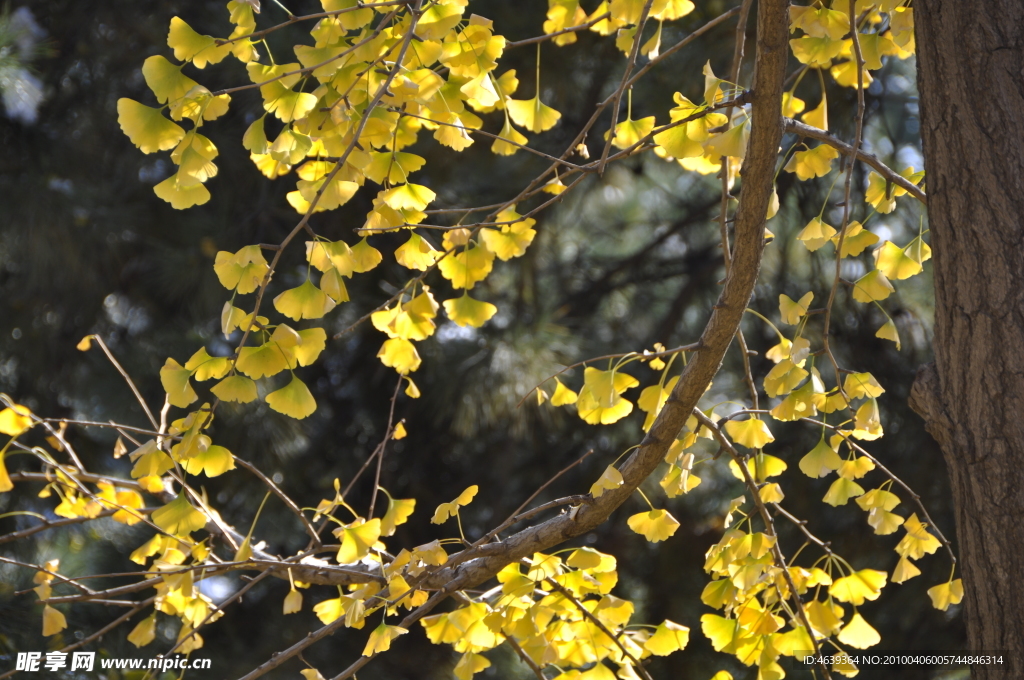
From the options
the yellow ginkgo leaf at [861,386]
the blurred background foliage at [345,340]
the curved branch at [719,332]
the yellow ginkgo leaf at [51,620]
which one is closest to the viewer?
the curved branch at [719,332]

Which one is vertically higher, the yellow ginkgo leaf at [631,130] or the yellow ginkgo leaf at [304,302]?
the yellow ginkgo leaf at [631,130]

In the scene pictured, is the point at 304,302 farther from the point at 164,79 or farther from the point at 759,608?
the point at 759,608

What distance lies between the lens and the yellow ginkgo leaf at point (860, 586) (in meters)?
0.62

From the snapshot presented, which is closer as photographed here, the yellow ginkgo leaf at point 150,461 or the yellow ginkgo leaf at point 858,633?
the yellow ginkgo leaf at point 150,461

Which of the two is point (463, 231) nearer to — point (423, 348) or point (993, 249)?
point (993, 249)

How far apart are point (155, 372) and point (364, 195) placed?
0.45 meters

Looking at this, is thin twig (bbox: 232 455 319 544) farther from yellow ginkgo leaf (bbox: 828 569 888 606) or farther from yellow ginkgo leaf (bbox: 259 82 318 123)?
yellow ginkgo leaf (bbox: 828 569 888 606)

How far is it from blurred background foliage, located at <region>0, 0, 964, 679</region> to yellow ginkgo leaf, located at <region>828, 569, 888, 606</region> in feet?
2.19

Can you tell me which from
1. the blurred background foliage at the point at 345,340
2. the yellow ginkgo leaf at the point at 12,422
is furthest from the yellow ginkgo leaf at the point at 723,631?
the blurred background foliage at the point at 345,340

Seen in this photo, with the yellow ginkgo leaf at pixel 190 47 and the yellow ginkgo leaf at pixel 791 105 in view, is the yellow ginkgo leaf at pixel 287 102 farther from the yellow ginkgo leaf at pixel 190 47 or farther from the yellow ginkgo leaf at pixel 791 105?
the yellow ginkgo leaf at pixel 791 105

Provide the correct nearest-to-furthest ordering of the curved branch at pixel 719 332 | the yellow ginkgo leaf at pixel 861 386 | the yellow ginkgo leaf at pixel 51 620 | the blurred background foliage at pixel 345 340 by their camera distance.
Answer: the curved branch at pixel 719 332 → the yellow ginkgo leaf at pixel 861 386 → the yellow ginkgo leaf at pixel 51 620 → the blurred background foliage at pixel 345 340

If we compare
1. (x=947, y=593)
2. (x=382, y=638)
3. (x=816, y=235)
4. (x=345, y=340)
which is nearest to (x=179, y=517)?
(x=382, y=638)

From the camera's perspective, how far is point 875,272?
586mm

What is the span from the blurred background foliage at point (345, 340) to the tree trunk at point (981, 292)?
707 millimetres
